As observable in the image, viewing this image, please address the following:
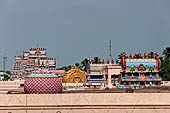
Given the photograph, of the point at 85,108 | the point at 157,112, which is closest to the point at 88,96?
the point at 85,108

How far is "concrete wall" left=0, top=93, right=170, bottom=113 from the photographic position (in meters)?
16.7

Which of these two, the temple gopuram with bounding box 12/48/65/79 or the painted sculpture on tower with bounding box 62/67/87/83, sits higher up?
the temple gopuram with bounding box 12/48/65/79

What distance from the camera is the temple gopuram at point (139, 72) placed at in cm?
5244

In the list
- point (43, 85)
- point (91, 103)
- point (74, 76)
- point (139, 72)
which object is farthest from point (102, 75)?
point (91, 103)

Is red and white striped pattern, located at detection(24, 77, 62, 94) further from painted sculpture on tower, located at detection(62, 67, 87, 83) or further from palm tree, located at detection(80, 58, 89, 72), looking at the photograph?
palm tree, located at detection(80, 58, 89, 72)

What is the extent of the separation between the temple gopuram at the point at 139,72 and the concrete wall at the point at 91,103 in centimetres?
3563

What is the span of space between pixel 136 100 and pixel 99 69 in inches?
1704

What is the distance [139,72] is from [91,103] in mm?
37259

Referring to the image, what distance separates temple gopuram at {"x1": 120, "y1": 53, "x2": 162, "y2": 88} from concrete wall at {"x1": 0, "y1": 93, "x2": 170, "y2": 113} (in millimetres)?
35625

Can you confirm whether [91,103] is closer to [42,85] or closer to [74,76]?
[42,85]

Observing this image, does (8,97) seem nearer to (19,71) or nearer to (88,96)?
(88,96)

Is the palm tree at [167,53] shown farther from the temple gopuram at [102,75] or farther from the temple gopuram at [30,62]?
the temple gopuram at [102,75]

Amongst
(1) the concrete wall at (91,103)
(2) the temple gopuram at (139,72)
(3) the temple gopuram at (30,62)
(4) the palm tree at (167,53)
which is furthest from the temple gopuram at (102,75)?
(4) the palm tree at (167,53)

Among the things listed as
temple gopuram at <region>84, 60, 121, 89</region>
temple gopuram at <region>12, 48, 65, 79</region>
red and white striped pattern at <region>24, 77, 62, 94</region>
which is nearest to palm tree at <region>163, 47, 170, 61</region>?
temple gopuram at <region>12, 48, 65, 79</region>
